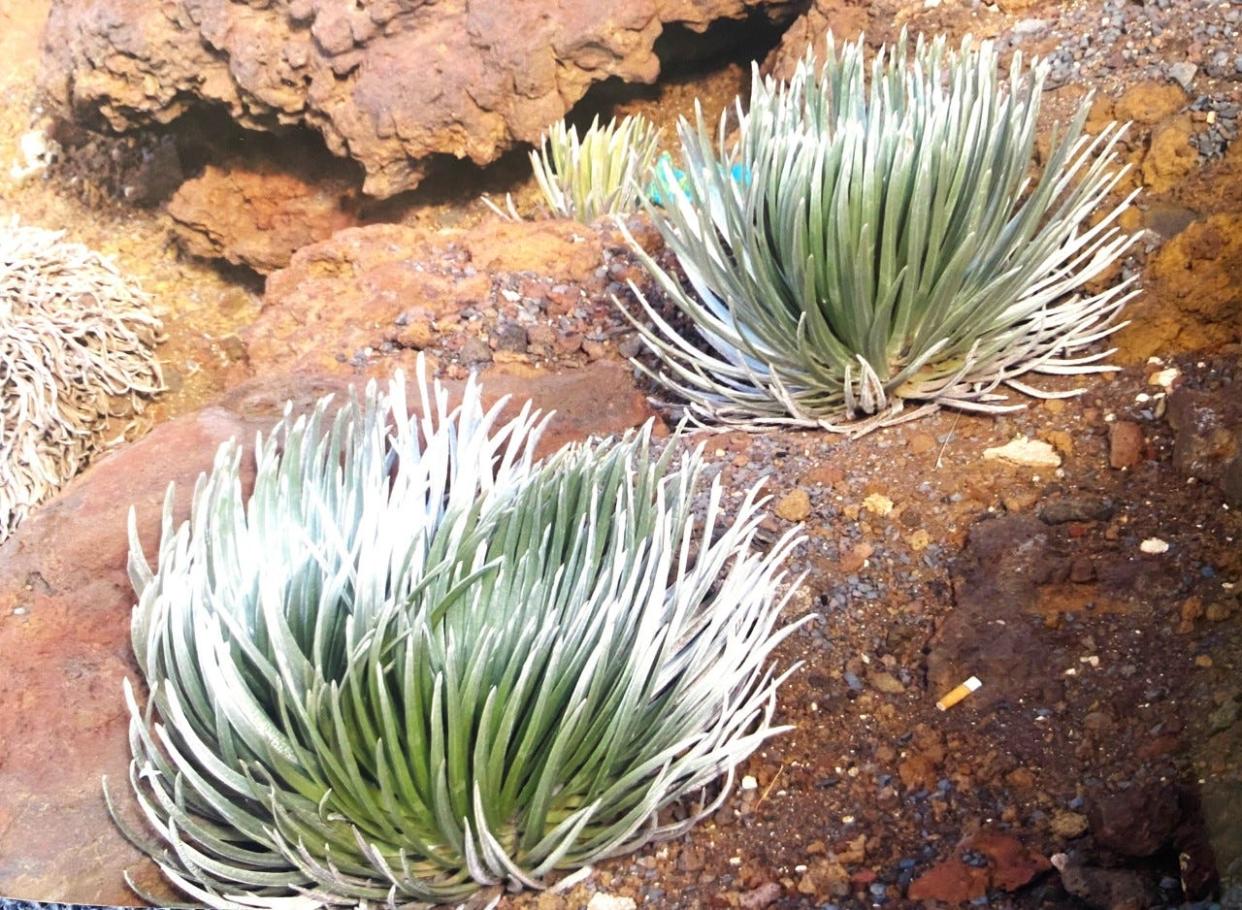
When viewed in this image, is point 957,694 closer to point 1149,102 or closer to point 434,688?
point 434,688

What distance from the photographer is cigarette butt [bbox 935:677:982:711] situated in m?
1.74

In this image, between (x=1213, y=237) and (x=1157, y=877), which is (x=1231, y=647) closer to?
(x=1157, y=877)

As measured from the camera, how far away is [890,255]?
2346 millimetres

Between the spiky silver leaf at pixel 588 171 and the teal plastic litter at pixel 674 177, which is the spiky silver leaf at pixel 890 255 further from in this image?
the spiky silver leaf at pixel 588 171

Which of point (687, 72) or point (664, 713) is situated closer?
point (664, 713)

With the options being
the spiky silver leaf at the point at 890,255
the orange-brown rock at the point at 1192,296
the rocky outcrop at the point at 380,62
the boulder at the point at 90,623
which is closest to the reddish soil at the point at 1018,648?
the orange-brown rock at the point at 1192,296

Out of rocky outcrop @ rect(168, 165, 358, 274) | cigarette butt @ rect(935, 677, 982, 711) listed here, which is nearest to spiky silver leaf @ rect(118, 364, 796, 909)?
cigarette butt @ rect(935, 677, 982, 711)

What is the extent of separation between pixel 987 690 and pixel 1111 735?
189 mm

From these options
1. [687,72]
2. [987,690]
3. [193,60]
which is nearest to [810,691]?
[987,690]

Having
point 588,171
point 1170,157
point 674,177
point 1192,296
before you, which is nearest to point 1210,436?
point 1192,296

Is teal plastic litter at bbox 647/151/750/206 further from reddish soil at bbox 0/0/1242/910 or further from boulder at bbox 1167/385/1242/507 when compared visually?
boulder at bbox 1167/385/1242/507

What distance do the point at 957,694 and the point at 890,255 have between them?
94 cm

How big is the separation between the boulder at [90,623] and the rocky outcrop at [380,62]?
2262 millimetres

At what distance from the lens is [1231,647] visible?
5.09 feet
